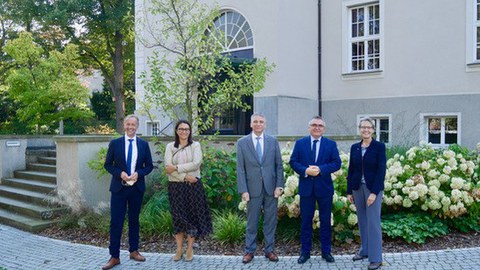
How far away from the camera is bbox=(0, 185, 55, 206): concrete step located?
30.9ft

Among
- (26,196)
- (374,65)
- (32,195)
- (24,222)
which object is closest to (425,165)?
(24,222)

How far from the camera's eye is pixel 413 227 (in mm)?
6746

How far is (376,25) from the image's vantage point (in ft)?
46.9

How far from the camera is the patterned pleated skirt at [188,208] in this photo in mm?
6230

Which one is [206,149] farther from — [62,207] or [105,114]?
[105,114]

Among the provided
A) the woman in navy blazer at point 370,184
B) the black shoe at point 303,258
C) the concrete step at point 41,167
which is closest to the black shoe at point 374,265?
the woman in navy blazer at point 370,184

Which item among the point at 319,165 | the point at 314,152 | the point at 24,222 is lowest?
the point at 24,222

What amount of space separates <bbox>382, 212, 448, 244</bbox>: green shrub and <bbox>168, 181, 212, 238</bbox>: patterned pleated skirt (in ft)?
8.70

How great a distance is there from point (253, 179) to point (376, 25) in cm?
993

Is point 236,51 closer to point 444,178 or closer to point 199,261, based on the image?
point 444,178

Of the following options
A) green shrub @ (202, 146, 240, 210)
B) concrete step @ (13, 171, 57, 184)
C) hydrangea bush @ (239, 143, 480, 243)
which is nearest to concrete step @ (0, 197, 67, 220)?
concrete step @ (13, 171, 57, 184)

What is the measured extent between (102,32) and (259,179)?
24.2 m

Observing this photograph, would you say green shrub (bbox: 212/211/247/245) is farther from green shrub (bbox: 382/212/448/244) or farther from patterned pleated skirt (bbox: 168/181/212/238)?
green shrub (bbox: 382/212/448/244)

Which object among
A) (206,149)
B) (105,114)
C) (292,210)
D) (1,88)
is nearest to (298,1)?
(206,149)
